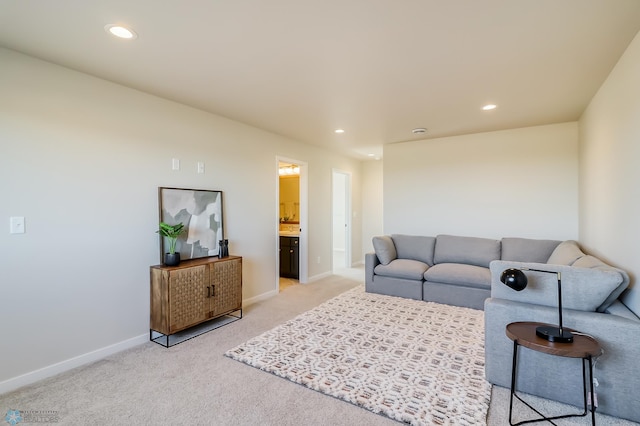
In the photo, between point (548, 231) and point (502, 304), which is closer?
point (502, 304)

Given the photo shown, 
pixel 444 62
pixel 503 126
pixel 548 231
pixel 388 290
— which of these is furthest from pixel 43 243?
pixel 548 231

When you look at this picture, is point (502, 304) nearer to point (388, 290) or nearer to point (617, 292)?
point (617, 292)

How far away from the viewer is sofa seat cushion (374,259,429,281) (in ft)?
14.1

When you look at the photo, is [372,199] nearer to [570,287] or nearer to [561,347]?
[570,287]

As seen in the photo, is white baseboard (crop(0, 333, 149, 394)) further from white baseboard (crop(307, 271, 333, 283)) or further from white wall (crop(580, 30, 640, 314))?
white wall (crop(580, 30, 640, 314))

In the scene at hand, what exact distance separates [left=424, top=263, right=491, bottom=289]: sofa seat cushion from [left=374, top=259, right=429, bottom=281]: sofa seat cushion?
0.11m

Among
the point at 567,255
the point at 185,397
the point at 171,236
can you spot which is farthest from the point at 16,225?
the point at 567,255

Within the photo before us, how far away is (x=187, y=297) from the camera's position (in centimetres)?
304

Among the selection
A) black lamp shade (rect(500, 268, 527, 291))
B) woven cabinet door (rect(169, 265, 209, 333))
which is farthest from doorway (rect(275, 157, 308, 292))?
black lamp shade (rect(500, 268, 527, 291))

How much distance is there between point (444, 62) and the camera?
8.04 ft

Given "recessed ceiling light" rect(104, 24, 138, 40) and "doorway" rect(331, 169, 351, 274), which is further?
"doorway" rect(331, 169, 351, 274)

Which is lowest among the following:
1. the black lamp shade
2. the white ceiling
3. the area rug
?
the area rug

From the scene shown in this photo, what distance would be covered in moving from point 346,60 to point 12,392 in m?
3.49

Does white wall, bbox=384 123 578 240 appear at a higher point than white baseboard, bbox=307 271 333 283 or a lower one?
higher
